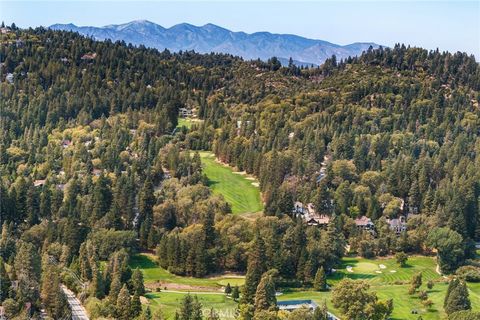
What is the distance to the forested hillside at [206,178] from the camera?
168 feet

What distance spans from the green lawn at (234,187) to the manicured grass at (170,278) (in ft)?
49.6

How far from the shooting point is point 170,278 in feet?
174

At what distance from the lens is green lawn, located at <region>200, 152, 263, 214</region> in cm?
7075

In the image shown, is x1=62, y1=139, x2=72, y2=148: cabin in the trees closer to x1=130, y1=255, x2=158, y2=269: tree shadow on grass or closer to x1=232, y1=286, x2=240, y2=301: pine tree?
x1=130, y1=255, x2=158, y2=269: tree shadow on grass

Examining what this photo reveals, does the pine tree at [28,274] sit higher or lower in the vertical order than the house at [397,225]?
lower

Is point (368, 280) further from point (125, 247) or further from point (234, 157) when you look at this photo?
point (234, 157)

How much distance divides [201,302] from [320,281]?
10777 millimetres

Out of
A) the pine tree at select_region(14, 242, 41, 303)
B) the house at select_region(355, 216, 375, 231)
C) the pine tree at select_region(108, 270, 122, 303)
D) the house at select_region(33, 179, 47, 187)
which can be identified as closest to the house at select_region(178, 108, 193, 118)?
the house at select_region(33, 179, 47, 187)

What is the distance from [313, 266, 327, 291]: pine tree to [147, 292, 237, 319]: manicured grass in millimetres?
8007

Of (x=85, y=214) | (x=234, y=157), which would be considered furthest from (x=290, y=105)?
(x=85, y=214)

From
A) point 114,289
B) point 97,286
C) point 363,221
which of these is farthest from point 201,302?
point 363,221

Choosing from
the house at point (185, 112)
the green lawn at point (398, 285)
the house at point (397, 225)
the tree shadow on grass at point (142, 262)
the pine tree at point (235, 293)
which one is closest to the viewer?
the green lawn at point (398, 285)

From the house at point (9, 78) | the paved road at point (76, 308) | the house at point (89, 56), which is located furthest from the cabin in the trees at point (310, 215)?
the house at point (89, 56)

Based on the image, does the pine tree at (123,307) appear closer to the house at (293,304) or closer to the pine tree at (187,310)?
the pine tree at (187,310)
